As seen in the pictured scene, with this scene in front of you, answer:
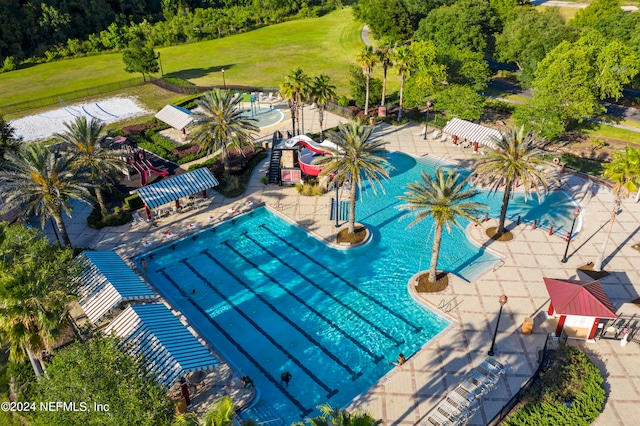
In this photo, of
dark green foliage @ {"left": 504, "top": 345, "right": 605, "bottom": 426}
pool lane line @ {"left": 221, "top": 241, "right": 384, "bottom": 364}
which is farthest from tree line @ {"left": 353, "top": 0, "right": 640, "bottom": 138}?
pool lane line @ {"left": 221, "top": 241, "right": 384, "bottom": 364}

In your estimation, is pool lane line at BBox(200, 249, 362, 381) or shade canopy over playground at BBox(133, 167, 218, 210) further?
shade canopy over playground at BBox(133, 167, 218, 210)

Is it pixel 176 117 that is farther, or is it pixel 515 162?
pixel 176 117

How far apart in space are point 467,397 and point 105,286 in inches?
871

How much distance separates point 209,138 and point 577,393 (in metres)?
33.1

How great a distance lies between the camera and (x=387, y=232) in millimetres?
39562

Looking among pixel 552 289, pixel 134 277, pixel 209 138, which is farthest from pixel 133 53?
pixel 552 289

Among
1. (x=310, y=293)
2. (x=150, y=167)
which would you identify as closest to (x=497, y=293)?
(x=310, y=293)

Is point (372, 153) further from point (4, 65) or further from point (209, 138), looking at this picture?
point (4, 65)

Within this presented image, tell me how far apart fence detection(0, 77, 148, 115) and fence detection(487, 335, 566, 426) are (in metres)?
68.7

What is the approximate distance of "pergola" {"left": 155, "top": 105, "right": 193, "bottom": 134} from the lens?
5433 cm

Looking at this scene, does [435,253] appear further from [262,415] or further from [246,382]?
[262,415]

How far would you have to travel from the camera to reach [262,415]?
82.4ft

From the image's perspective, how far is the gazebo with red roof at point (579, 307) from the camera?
2792 cm

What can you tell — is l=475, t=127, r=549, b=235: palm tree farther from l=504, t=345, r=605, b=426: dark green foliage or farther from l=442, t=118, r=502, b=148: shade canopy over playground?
l=442, t=118, r=502, b=148: shade canopy over playground
